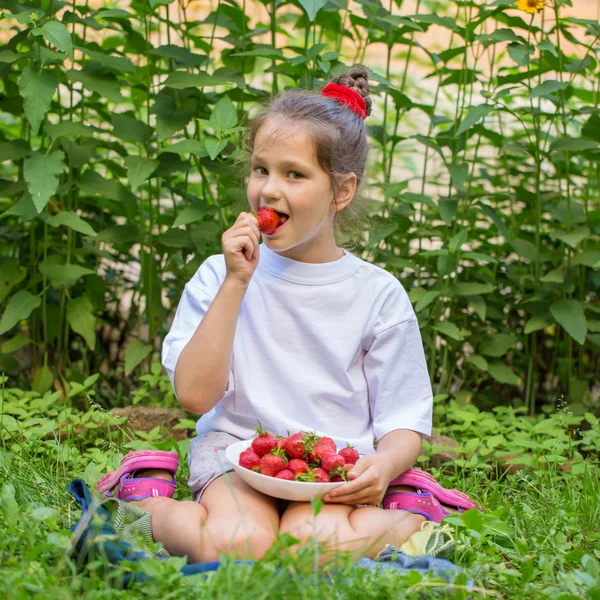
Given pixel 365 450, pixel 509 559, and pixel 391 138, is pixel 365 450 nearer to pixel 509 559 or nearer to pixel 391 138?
pixel 509 559

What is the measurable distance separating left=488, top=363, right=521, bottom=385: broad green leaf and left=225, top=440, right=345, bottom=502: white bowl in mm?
1544

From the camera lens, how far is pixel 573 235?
327cm

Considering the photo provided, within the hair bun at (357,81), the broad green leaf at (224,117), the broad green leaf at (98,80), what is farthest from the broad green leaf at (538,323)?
the broad green leaf at (98,80)

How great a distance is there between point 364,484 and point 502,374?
4.99 feet

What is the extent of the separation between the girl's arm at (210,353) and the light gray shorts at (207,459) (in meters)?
0.15

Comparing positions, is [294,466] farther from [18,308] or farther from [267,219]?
[18,308]

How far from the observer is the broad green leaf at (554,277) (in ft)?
10.8

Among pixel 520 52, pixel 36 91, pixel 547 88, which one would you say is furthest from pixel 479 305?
pixel 36 91

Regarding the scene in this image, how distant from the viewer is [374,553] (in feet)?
6.55

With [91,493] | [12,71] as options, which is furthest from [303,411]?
[12,71]

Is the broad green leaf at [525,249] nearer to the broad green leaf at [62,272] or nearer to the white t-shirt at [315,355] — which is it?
the white t-shirt at [315,355]

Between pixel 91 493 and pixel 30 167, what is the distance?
4.16 feet

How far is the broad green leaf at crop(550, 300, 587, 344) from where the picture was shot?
3.19 m

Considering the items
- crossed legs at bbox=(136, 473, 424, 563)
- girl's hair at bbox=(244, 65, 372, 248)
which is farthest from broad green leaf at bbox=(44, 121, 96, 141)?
crossed legs at bbox=(136, 473, 424, 563)
